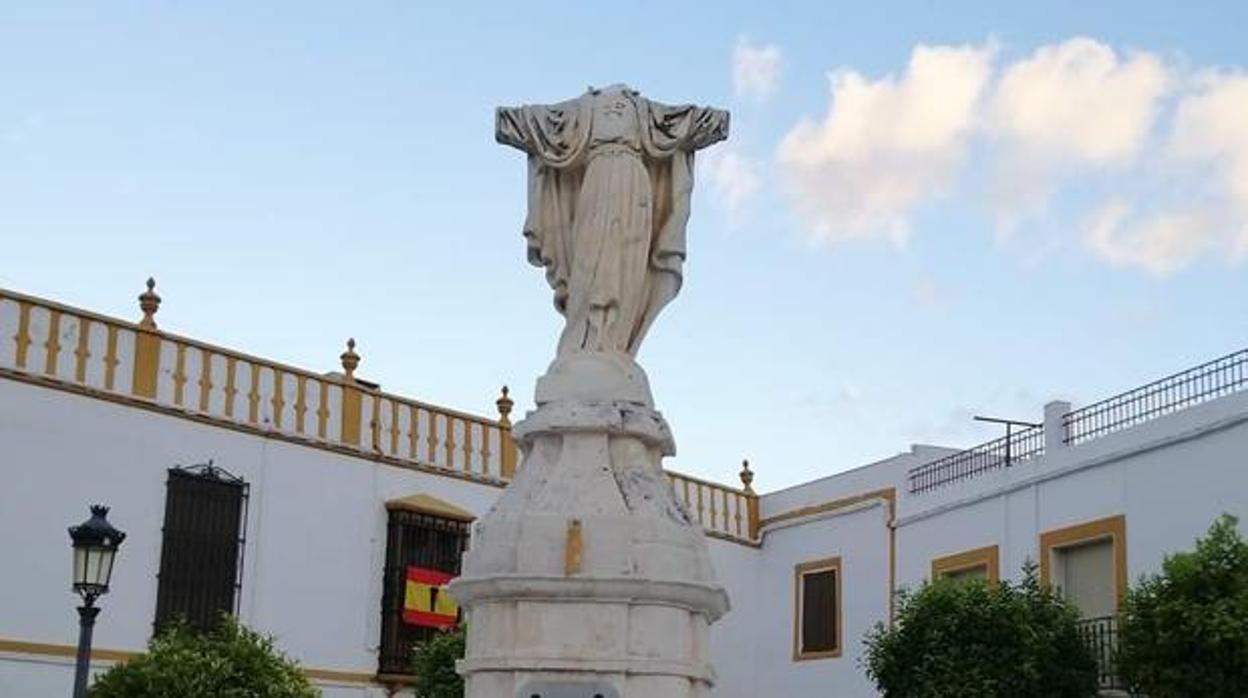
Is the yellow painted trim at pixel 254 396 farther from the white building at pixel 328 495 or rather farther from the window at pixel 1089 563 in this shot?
the window at pixel 1089 563

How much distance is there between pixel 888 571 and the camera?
2320 centimetres

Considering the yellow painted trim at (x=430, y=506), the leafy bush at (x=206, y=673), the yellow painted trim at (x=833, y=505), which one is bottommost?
the leafy bush at (x=206, y=673)

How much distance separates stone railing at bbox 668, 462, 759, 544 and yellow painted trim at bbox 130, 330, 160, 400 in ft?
28.5

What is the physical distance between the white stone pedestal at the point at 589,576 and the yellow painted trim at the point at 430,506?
1342 cm

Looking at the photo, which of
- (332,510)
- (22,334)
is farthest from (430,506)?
(22,334)

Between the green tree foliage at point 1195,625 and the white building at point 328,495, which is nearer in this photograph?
the green tree foliage at point 1195,625

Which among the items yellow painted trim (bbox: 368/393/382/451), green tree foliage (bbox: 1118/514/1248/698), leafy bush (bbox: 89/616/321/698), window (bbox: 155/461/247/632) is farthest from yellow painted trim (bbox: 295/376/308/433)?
green tree foliage (bbox: 1118/514/1248/698)

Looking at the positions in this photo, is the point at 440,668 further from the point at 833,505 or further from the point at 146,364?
the point at 833,505

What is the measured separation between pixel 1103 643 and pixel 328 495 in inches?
344

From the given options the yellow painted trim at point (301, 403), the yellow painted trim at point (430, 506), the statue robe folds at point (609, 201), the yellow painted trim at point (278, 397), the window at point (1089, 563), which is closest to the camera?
the statue robe folds at point (609, 201)

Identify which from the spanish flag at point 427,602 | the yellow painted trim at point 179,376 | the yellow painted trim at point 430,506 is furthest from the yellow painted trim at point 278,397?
the spanish flag at point 427,602

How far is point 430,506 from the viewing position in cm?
2039

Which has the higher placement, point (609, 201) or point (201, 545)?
point (609, 201)

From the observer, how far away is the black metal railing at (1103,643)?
729 inches
